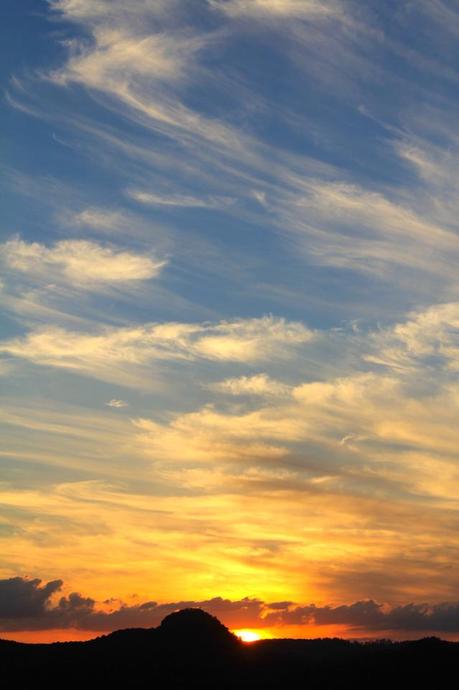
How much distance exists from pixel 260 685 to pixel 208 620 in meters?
33.8

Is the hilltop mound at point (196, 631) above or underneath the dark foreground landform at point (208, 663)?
above

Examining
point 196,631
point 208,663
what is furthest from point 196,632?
point 208,663

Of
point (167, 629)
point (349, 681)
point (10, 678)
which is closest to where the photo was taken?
point (349, 681)

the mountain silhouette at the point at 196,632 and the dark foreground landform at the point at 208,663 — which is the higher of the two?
the mountain silhouette at the point at 196,632

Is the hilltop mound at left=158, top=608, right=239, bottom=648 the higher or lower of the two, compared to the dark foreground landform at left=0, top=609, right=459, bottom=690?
higher

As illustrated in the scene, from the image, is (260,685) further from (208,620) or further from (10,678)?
(10,678)

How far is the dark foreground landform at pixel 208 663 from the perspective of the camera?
539 feet

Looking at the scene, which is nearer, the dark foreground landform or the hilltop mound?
the dark foreground landform

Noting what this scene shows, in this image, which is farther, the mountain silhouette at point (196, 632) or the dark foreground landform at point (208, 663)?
the mountain silhouette at point (196, 632)

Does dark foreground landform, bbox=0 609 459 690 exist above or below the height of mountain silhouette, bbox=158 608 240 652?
below

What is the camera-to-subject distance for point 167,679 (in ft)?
546

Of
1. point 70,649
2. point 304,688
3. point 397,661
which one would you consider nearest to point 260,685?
point 304,688

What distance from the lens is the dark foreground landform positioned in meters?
164

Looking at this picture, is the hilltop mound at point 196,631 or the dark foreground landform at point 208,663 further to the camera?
the hilltop mound at point 196,631
